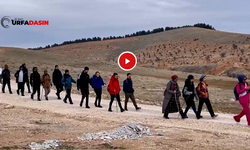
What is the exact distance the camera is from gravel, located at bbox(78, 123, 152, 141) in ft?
35.2

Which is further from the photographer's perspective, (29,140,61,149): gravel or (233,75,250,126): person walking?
(233,75,250,126): person walking

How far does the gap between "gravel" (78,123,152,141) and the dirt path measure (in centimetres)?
35

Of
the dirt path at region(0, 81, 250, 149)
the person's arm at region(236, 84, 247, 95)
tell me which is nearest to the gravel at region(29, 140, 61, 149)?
the dirt path at region(0, 81, 250, 149)

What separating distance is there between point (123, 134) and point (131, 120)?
3.14 meters

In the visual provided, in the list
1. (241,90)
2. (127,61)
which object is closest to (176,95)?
(241,90)

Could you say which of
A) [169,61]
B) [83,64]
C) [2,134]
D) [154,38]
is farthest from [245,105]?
[154,38]

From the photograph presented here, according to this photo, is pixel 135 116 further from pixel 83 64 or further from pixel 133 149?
pixel 83 64

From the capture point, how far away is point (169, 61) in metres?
77.4

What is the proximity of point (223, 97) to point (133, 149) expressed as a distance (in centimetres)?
1761

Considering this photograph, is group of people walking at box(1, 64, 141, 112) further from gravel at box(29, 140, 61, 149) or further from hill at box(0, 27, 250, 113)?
gravel at box(29, 140, 61, 149)

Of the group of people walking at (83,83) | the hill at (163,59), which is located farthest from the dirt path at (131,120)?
the hill at (163,59)

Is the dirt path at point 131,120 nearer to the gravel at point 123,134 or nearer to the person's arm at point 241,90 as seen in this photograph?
the gravel at point 123,134

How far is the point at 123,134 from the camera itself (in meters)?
11.2

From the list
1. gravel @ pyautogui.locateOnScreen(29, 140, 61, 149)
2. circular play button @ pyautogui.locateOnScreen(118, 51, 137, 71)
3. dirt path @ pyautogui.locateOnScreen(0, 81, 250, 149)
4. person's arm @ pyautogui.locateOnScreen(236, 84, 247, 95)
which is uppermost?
circular play button @ pyautogui.locateOnScreen(118, 51, 137, 71)
